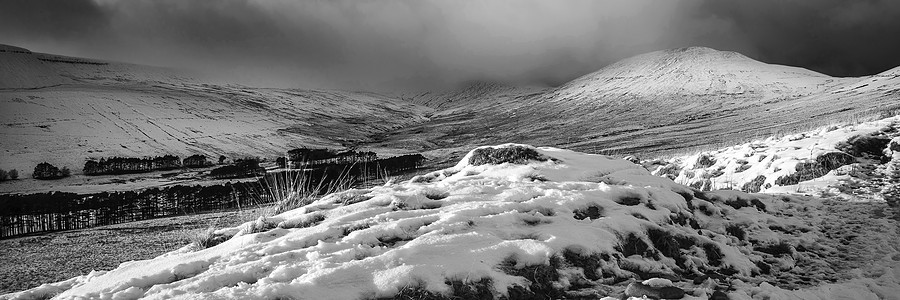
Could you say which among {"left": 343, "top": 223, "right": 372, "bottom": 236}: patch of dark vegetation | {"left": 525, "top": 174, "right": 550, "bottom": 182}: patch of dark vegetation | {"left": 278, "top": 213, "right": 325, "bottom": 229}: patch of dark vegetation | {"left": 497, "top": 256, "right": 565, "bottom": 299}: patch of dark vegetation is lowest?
{"left": 497, "top": 256, "right": 565, "bottom": 299}: patch of dark vegetation

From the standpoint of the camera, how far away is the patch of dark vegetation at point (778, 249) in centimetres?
696

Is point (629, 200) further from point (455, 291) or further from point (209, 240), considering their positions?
point (209, 240)

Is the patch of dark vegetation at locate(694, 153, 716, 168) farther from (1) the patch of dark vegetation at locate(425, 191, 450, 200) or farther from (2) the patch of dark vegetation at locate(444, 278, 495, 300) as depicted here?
(2) the patch of dark vegetation at locate(444, 278, 495, 300)

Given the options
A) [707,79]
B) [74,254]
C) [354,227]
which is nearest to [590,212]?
[354,227]

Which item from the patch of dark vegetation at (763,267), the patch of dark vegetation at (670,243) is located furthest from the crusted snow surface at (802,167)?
the patch of dark vegetation at (670,243)

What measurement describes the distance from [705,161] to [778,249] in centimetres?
957

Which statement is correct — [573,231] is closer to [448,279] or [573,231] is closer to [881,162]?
[448,279]

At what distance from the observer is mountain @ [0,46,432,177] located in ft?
270

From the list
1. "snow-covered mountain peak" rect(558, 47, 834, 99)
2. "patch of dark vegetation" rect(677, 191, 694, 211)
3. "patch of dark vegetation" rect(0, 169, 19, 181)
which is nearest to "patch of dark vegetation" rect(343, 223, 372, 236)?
"patch of dark vegetation" rect(677, 191, 694, 211)

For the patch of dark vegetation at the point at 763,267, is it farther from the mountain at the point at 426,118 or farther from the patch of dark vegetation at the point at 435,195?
the mountain at the point at 426,118

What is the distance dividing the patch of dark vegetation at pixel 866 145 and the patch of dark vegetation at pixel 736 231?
766cm

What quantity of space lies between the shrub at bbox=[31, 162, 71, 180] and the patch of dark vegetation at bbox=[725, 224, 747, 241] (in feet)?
276

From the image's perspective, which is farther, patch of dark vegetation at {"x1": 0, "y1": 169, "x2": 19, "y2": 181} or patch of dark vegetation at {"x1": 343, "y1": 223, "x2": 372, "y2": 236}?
patch of dark vegetation at {"x1": 0, "y1": 169, "x2": 19, "y2": 181}

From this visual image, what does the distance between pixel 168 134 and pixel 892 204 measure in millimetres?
116575
